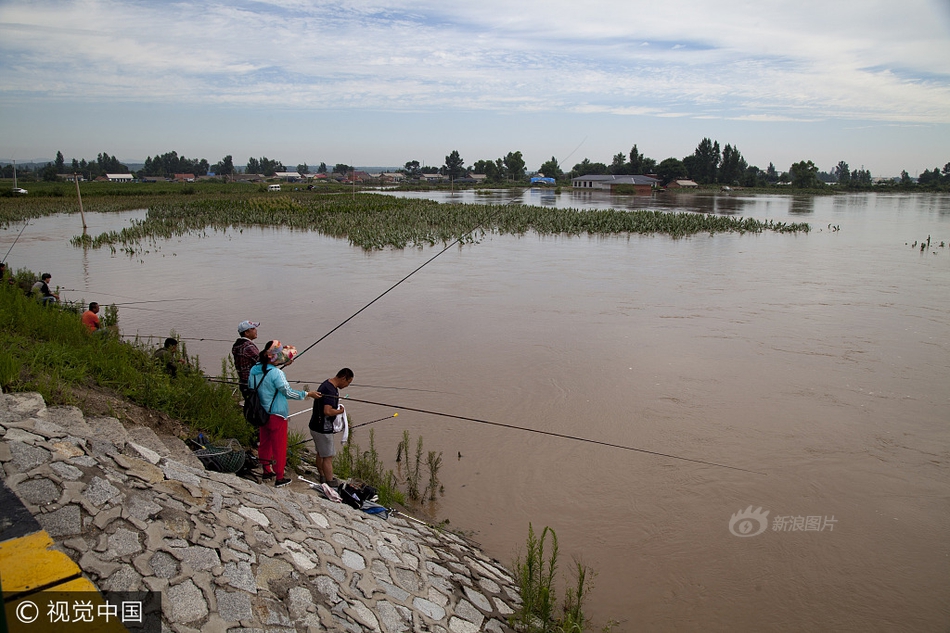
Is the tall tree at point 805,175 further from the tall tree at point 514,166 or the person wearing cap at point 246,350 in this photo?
the person wearing cap at point 246,350

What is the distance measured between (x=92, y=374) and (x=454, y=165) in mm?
148524

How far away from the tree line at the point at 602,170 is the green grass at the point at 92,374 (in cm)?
7819

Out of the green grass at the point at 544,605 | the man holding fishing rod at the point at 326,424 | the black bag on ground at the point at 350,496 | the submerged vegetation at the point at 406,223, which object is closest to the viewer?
the green grass at the point at 544,605

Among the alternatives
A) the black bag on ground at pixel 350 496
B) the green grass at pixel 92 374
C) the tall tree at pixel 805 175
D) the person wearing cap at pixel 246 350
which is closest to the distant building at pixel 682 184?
the tall tree at pixel 805 175

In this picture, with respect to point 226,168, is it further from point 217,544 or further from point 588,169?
point 217,544

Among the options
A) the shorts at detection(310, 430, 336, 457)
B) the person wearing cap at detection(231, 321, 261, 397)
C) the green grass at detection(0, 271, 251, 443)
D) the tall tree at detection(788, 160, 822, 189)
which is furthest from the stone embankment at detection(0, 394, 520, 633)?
the tall tree at detection(788, 160, 822, 189)

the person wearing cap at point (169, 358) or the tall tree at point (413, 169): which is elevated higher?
the tall tree at point (413, 169)

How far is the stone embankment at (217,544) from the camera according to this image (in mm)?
3078

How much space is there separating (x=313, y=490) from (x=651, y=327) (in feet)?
29.5

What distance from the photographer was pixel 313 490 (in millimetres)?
5281

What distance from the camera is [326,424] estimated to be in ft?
18.3

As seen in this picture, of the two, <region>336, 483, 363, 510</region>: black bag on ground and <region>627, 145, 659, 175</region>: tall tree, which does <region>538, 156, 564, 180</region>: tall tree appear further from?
<region>336, 483, 363, 510</region>: black bag on ground

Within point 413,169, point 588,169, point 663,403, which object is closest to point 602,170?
point 588,169

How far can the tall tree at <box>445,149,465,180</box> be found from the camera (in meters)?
149
